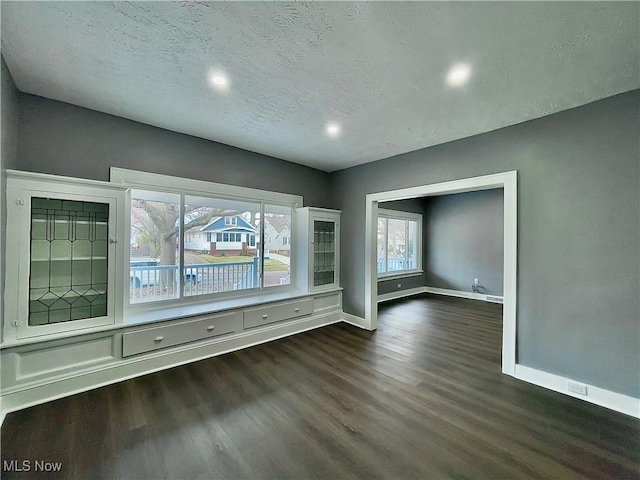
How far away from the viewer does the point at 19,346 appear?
6.71 feet

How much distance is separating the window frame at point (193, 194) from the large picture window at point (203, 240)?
12mm

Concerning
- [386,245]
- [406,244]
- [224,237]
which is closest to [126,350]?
[224,237]

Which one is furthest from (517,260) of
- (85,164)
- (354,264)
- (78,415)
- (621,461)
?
(85,164)

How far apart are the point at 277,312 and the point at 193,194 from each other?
6.57 feet

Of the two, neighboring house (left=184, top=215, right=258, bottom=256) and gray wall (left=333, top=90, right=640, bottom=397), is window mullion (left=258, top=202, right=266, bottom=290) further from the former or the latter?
gray wall (left=333, top=90, right=640, bottom=397)

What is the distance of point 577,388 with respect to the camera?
2330 millimetres

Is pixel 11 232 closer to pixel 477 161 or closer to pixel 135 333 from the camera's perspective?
pixel 135 333

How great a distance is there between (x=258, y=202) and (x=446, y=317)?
4.04 meters

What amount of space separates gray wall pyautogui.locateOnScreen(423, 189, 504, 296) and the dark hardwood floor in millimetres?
3847

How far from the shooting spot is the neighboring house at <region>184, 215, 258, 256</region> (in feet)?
11.4

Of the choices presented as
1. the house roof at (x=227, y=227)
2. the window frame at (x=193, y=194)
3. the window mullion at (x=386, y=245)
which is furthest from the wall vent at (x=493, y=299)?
the house roof at (x=227, y=227)

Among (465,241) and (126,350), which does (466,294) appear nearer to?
(465,241)

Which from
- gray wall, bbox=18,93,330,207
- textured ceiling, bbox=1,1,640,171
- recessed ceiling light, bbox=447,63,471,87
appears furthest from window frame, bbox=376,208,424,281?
recessed ceiling light, bbox=447,63,471,87

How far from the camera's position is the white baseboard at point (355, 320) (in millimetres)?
4203
